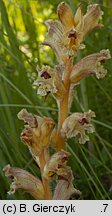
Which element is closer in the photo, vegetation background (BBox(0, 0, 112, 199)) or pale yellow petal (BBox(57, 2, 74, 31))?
pale yellow petal (BBox(57, 2, 74, 31))

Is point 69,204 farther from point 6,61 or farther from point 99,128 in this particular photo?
point 6,61

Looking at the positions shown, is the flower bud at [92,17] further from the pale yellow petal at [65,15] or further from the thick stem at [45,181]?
the thick stem at [45,181]

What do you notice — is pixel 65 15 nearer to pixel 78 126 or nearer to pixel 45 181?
pixel 78 126

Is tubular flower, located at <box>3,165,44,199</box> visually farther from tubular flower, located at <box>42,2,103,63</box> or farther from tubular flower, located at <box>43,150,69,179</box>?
tubular flower, located at <box>42,2,103,63</box>

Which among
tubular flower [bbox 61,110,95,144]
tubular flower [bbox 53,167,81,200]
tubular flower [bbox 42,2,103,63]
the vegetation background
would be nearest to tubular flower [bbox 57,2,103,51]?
tubular flower [bbox 42,2,103,63]

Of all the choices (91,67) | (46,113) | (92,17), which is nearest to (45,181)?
(91,67)

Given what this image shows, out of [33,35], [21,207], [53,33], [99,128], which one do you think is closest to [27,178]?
[21,207]
